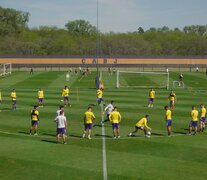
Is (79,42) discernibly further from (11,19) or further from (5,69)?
(5,69)

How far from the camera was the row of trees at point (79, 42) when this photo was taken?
151m

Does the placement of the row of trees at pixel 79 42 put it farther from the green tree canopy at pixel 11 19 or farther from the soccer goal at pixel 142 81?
the soccer goal at pixel 142 81

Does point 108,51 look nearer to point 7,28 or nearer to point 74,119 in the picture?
point 7,28

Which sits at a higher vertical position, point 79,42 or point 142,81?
point 79,42

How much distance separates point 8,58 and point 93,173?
99258 mm

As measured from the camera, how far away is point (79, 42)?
166 metres

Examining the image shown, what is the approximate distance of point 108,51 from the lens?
163 m

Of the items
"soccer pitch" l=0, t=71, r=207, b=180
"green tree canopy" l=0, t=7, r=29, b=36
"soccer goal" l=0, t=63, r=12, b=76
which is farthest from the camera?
"green tree canopy" l=0, t=7, r=29, b=36

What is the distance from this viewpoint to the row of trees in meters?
151

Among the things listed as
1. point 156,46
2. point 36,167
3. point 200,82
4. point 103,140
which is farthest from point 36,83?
point 156,46

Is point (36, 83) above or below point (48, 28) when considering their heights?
below

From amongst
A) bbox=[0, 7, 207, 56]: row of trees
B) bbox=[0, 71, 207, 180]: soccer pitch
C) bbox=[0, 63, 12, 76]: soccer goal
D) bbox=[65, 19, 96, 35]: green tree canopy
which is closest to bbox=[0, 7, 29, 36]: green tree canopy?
bbox=[0, 7, 207, 56]: row of trees

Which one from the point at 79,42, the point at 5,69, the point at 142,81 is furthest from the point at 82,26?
the point at 142,81

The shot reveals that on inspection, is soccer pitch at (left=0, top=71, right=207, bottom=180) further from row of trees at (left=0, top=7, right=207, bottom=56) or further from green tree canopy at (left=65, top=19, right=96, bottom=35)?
green tree canopy at (left=65, top=19, right=96, bottom=35)
